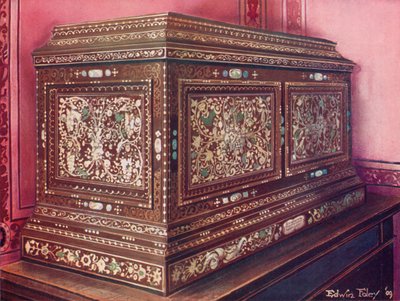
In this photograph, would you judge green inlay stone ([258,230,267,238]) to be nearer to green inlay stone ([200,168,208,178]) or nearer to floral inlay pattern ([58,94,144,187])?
green inlay stone ([200,168,208,178])

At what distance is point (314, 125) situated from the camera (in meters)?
2.12

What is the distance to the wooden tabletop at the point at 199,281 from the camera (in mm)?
1387

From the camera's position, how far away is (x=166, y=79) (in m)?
1.38

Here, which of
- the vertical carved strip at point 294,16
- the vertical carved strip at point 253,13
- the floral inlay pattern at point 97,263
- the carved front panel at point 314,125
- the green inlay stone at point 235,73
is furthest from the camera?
the vertical carved strip at point 294,16

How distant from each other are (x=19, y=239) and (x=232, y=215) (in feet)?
2.27

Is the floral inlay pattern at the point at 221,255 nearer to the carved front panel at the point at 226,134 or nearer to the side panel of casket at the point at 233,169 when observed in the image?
the side panel of casket at the point at 233,169

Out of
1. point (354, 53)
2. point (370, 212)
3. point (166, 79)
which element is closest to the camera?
point (166, 79)

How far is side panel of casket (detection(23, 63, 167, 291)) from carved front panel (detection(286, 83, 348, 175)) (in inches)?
26.9

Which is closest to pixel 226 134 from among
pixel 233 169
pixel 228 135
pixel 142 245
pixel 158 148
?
pixel 228 135

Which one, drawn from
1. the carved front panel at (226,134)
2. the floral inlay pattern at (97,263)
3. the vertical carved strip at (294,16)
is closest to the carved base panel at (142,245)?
the floral inlay pattern at (97,263)

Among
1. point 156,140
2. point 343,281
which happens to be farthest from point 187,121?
point 343,281

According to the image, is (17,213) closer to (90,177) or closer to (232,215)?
(90,177)
